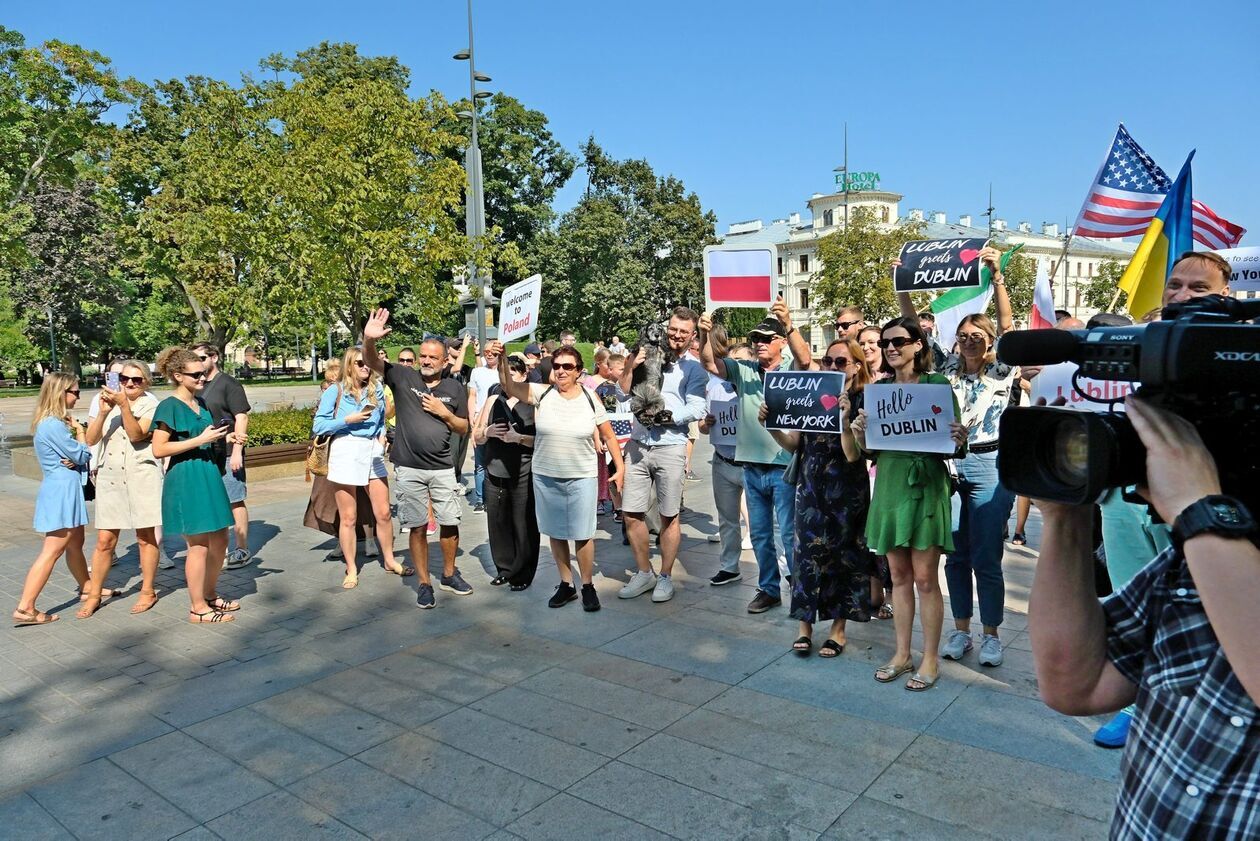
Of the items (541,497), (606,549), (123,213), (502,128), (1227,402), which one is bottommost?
(606,549)

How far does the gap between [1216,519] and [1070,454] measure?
22 centimetres

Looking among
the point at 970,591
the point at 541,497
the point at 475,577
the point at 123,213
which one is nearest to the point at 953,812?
the point at 970,591

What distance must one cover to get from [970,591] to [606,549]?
3.88 metres

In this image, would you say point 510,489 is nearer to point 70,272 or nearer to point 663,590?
point 663,590

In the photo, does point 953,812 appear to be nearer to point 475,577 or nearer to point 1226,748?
point 1226,748

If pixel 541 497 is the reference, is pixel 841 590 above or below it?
below

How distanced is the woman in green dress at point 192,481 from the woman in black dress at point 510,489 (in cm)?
191

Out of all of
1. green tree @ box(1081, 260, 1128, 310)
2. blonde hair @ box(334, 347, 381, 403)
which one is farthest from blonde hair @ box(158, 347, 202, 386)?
green tree @ box(1081, 260, 1128, 310)

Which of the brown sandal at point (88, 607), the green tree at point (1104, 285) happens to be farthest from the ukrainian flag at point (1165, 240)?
the green tree at point (1104, 285)

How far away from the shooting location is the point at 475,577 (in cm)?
726

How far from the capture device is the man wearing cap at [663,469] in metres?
6.54

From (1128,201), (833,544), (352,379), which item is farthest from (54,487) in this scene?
(1128,201)

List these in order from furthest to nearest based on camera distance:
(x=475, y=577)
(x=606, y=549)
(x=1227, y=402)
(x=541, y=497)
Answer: (x=606, y=549), (x=475, y=577), (x=541, y=497), (x=1227, y=402)

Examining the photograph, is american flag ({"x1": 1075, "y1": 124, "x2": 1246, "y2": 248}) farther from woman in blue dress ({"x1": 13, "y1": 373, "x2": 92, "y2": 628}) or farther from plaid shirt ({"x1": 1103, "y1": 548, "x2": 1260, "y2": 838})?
woman in blue dress ({"x1": 13, "y1": 373, "x2": 92, "y2": 628})
